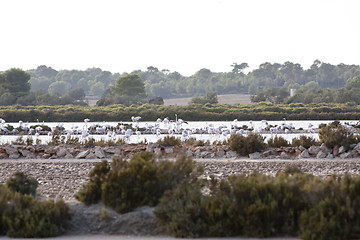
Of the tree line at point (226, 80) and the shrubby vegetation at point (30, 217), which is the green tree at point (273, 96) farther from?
the shrubby vegetation at point (30, 217)

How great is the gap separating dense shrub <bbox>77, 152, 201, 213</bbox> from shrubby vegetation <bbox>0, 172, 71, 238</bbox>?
0.54 metres

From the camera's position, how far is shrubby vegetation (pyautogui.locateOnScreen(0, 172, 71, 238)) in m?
6.54

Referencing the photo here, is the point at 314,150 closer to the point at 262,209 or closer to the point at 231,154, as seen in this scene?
the point at 231,154

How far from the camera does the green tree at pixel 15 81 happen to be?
3270 inches

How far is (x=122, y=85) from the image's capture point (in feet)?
314

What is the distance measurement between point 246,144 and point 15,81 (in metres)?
73.9

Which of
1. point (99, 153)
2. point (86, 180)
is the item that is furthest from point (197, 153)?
point (86, 180)

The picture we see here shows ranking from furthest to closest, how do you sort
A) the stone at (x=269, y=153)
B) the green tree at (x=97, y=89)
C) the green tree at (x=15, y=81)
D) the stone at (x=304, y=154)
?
the green tree at (x=97, y=89) → the green tree at (x=15, y=81) → the stone at (x=269, y=153) → the stone at (x=304, y=154)

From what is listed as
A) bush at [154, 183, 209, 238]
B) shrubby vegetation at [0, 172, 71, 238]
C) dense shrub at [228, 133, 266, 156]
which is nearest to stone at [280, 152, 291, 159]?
dense shrub at [228, 133, 266, 156]

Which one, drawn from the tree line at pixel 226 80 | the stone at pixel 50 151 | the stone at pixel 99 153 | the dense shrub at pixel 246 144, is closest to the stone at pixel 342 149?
the dense shrub at pixel 246 144

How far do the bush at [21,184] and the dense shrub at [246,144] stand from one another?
8461 mm

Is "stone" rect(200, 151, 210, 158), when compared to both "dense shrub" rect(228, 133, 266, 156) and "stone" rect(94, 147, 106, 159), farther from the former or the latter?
"stone" rect(94, 147, 106, 159)

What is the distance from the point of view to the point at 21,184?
316 inches

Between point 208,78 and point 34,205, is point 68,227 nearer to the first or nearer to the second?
point 34,205
